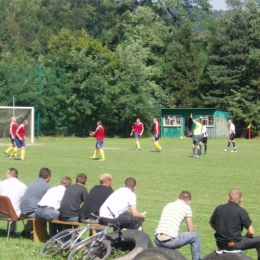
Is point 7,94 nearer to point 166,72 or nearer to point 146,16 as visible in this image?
point 166,72

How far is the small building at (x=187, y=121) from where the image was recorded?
57.0m

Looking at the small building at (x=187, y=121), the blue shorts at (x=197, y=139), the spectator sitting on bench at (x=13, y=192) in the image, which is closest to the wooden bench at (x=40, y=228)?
the spectator sitting on bench at (x=13, y=192)

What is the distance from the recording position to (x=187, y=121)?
59.0m

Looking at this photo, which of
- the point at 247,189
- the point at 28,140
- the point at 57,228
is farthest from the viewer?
the point at 28,140

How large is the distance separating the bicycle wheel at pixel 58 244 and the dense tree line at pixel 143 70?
3862cm

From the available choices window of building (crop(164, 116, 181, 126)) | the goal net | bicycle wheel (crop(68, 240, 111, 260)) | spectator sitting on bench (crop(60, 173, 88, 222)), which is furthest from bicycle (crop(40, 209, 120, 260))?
window of building (crop(164, 116, 181, 126))

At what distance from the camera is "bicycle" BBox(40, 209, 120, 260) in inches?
337

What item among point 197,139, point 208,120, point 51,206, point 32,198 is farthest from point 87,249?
point 208,120

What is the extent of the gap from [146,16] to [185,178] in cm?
4985

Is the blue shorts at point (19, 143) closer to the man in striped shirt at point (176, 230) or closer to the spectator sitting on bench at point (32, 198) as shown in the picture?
the spectator sitting on bench at point (32, 198)

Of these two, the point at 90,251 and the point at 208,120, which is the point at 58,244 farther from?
the point at 208,120

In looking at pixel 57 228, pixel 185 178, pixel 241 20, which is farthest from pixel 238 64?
pixel 57 228

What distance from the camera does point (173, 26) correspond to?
74.0 meters

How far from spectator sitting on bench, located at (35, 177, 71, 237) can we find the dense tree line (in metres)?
37.2
